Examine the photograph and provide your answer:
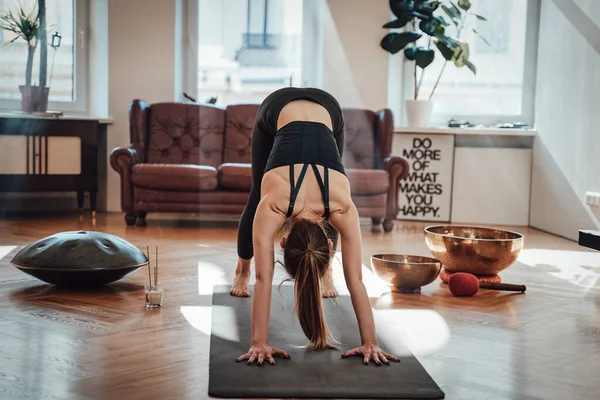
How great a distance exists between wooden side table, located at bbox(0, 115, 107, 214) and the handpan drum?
293cm

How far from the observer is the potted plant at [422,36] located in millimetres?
6180

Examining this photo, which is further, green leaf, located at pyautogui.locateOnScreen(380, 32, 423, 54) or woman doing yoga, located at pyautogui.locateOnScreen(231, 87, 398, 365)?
green leaf, located at pyautogui.locateOnScreen(380, 32, 423, 54)

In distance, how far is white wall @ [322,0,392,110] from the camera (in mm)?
6730

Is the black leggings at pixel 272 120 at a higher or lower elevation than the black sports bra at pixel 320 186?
higher

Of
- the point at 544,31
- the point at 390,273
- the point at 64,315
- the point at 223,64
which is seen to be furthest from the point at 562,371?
the point at 223,64

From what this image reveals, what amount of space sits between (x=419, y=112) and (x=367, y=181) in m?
1.18

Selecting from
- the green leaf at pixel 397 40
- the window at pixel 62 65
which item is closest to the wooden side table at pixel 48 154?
the window at pixel 62 65

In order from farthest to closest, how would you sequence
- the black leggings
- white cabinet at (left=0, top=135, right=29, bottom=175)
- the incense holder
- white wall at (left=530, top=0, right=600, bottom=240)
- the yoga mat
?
1. white cabinet at (left=0, top=135, right=29, bottom=175)
2. white wall at (left=530, top=0, right=600, bottom=240)
3. the incense holder
4. the black leggings
5. the yoga mat

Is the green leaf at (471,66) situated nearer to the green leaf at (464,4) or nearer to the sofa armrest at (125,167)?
the green leaf at (464,4)

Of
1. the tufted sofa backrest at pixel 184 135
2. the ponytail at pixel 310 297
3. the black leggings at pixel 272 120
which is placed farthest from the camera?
the tufted sofa backrest at pixel 184 135

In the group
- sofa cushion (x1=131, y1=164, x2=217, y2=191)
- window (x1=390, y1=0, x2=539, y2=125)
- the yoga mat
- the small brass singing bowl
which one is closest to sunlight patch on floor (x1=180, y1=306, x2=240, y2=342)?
the yoga mat

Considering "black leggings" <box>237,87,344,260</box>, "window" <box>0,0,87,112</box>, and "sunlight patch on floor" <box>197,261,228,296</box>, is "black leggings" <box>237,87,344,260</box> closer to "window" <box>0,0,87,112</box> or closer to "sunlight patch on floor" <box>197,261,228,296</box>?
"sunlight patch on floor" <box>197,261,228,296</box>

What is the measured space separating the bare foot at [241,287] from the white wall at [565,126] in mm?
3010

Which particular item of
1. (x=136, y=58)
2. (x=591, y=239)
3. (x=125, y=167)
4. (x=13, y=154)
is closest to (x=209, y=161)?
(x=125, y=167)
